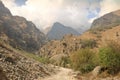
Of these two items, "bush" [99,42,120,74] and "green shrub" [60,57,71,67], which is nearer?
"bush" [99,42,120,74]

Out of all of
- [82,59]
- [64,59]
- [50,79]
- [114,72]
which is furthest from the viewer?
[64,59]

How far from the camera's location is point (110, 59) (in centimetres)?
6275

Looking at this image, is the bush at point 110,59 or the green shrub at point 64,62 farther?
the green shrub at point 64,62

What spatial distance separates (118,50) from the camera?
214 feet

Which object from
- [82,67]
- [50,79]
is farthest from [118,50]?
[50,79]

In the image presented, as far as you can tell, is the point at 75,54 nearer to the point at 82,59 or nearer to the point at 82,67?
the point at 82,59

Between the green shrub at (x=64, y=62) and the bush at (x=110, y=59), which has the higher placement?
the green shrub at (x=64, y=62)

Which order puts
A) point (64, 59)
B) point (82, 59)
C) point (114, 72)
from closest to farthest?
point (114, 72), point (82, 59), point (64, 59)

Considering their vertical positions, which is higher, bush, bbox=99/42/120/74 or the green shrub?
the green shrub

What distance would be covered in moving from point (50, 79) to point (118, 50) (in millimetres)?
18917

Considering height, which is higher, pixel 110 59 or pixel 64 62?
pixel 64 62

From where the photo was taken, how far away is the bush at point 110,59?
2433 inches

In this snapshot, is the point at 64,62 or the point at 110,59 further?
the point at 64,62

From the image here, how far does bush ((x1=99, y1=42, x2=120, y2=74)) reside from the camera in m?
61.8
